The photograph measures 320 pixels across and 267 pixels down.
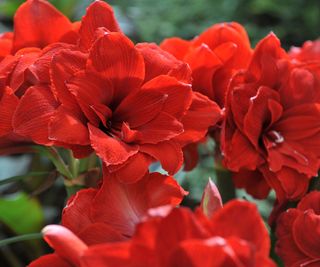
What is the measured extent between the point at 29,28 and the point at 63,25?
1.5 inches

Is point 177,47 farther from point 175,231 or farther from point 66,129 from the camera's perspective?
point 175,231

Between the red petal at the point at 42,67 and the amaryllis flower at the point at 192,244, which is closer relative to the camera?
the amaryllis flower at the point at 192,244

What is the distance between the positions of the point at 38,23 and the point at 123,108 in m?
0.15

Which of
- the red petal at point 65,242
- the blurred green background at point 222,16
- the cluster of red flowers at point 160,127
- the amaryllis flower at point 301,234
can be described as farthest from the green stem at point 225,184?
the blurred green background at point 222,16

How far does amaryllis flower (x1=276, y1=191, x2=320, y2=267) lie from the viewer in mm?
607

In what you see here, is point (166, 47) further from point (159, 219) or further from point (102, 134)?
point (159, 219)

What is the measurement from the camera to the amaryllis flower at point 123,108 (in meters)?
0.59

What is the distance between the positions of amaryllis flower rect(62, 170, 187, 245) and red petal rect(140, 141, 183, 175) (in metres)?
0.01

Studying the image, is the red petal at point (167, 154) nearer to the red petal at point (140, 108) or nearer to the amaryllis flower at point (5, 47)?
the red petal at point (140, 108)

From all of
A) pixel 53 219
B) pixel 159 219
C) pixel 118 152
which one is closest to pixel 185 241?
pixel 159 219

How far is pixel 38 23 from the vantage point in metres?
0.71

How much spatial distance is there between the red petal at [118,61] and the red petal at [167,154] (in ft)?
0.20

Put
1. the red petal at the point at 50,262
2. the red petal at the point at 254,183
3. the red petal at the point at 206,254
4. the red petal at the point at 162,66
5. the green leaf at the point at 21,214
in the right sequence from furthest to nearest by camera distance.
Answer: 1. the green leaf at the point at 21,214
2. the red petal at the point at 254,183
3. the red petal at the point at 162,66
4. the red petal at the point at 50,262
5. the red petal at the point at 206,254

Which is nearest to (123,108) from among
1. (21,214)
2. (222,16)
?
(21,214)
